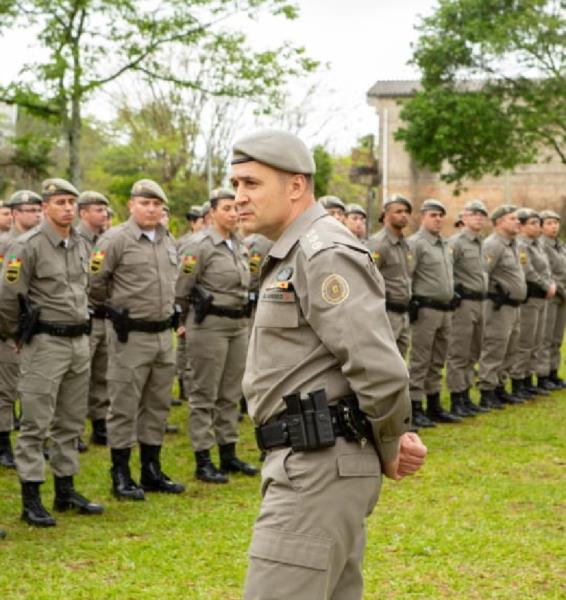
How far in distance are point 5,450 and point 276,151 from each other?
6.33 metres

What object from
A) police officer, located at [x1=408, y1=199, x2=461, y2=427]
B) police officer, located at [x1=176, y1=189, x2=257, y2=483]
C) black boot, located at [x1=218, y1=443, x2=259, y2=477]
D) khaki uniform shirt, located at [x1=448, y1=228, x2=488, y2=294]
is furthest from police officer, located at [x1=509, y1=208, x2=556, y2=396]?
police officer, located at [x1=176, y1=189, x2=257, y2=483]

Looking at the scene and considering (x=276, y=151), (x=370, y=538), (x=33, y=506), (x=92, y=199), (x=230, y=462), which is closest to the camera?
(x=276, y=151)

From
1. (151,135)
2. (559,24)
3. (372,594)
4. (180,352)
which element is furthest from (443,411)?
(151,135)

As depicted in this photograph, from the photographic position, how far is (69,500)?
7336mm

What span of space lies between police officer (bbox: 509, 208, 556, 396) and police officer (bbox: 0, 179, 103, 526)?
23.5 ft

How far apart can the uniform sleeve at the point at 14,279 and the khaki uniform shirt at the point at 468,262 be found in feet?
18.9

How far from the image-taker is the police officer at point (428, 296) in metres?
10.9

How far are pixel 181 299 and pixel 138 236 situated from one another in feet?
2.90

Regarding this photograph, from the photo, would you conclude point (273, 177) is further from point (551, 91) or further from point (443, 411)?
point (551, 91)

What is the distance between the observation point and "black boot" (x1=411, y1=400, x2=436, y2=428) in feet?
36.2

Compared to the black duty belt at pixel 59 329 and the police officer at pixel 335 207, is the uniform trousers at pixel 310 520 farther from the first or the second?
the police officer at pixel 335 207

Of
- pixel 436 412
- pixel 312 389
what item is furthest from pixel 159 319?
pixel 436 412

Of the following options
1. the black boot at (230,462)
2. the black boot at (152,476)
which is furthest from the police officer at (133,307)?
the black boot at (230,462)

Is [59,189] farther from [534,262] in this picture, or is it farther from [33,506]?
[534,262]
